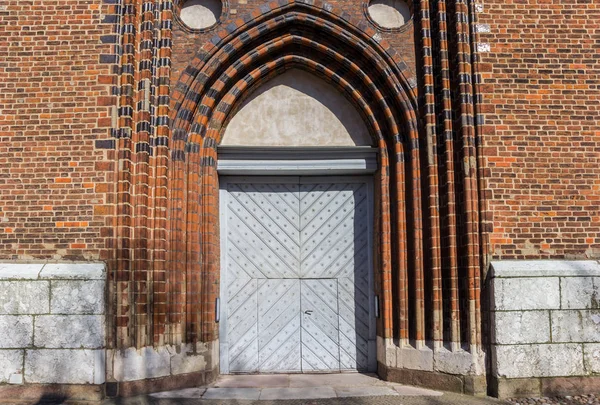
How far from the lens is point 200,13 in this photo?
23.0ft

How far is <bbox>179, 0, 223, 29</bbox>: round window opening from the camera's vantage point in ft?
22.9

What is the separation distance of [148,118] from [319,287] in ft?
9.77

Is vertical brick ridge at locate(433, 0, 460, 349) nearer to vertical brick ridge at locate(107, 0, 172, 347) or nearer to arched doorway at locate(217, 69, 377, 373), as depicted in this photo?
→ arched doorway at locate(217, 69, 377, 373)

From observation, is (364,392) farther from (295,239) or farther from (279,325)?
(295,239)

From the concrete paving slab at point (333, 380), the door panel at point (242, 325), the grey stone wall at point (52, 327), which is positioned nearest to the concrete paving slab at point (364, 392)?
the concrete paving slab at point (333, 380)

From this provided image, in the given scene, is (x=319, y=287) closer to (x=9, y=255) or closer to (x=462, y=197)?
(x=462, y=197)

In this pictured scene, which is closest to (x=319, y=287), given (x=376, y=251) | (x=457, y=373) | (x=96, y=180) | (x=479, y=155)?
(x=376, y=251)

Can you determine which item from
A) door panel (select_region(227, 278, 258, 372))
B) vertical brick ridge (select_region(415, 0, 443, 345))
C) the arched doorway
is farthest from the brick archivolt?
door panel (select_region(227, 278, 258, 372))

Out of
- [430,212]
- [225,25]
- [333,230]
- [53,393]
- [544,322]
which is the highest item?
[225,25]

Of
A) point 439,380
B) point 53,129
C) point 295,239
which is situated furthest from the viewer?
point 295,239

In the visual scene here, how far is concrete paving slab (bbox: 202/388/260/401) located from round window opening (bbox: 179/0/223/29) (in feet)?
14.3

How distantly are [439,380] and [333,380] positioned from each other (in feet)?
4.20

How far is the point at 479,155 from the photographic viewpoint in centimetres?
637

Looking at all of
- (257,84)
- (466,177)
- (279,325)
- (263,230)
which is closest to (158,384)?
(279,325)
